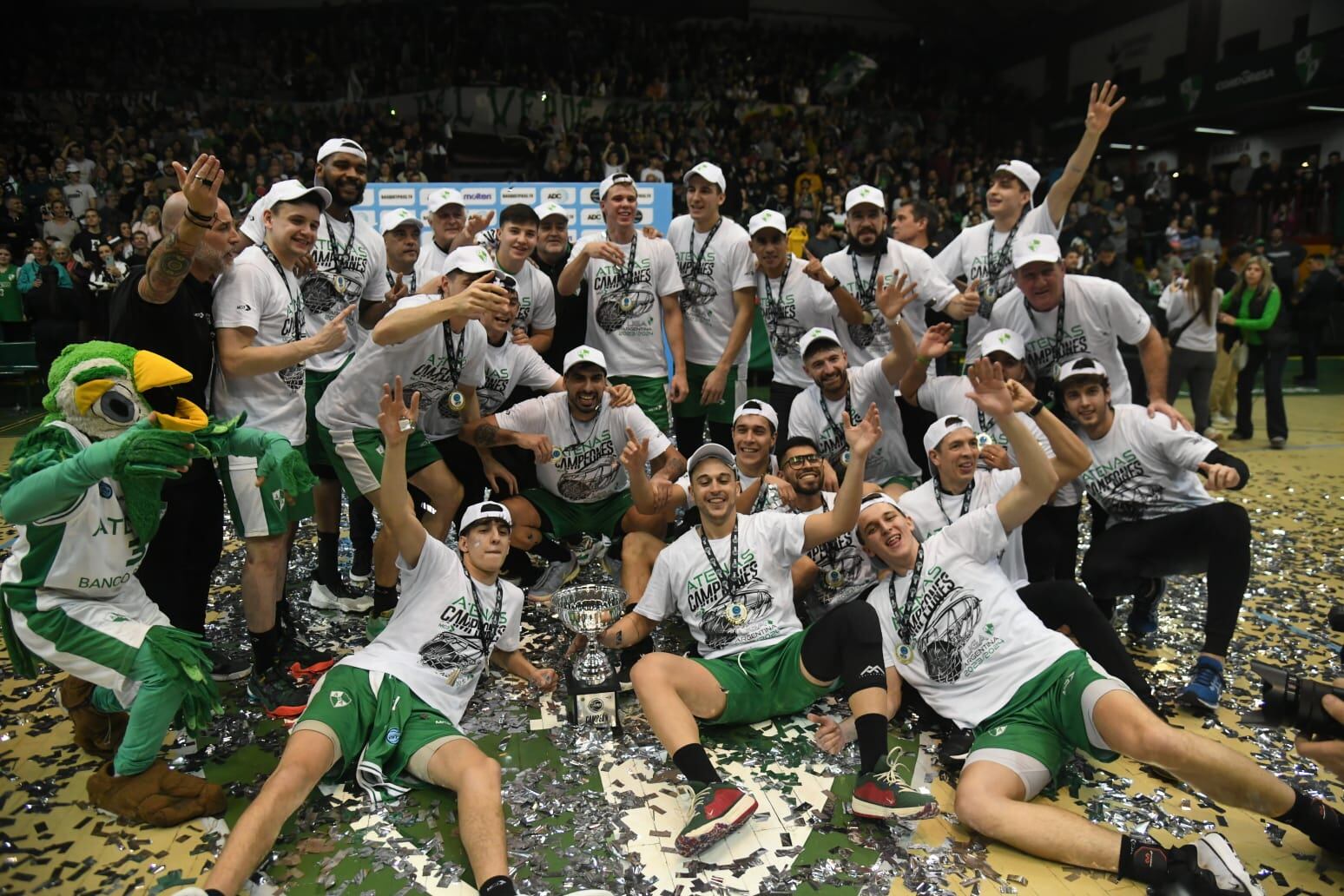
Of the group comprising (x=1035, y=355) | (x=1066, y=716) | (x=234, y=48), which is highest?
(x=234, y=48)

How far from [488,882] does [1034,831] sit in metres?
1.69

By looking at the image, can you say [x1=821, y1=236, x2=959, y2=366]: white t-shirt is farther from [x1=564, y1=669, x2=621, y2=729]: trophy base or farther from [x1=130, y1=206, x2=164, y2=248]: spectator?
[x1=130, y1=206, x2=164, y2=248]: spectator

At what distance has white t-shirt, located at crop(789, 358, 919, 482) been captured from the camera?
4926 millimetres

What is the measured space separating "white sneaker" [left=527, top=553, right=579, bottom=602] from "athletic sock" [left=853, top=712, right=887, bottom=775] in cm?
231

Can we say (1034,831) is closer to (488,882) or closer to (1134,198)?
(488,882)

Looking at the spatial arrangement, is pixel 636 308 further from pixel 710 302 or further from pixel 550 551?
pixel 550 551

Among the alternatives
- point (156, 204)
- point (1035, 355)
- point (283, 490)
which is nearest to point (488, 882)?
point (283, 490)

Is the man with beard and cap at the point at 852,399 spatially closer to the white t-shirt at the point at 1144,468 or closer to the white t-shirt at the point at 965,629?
the white t-shirt at the point at 1144,468

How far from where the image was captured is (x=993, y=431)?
4902mm

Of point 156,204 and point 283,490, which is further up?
point 156,204

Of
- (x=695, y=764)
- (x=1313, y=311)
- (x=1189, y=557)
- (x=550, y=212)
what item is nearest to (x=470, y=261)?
(x=550, y=212)

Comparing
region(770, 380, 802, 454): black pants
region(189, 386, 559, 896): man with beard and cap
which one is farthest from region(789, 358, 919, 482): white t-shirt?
region(189, 386, 559, 896): man with beard and cap

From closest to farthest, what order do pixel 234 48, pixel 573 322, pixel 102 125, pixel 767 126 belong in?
pixel 573 322
pixel 102 125
pixel 767 126
pixel 234 48

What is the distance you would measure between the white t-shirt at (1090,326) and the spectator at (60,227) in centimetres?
1262
